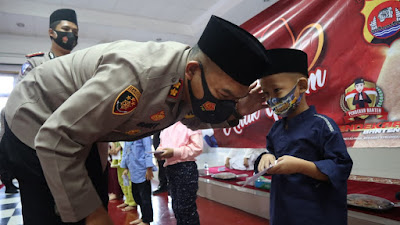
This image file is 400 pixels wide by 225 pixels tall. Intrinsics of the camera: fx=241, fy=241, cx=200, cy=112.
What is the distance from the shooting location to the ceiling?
3.96 metres

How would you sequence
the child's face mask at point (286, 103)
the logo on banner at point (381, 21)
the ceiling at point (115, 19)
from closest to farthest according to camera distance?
the child's face mask at point (286, 103), the logo on banner at point (381, 21), the ceiling at point (115, 19)

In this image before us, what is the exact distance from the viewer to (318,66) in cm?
211

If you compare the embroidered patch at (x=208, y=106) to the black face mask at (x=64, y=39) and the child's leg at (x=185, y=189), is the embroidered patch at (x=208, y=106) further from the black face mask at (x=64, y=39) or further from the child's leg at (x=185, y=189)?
the black face mask at (x=64, y=39)

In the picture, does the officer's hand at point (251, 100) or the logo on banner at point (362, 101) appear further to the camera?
the logo on banner at point (362, 101)

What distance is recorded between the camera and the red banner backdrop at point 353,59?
5.41ft

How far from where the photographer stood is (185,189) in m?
2.02

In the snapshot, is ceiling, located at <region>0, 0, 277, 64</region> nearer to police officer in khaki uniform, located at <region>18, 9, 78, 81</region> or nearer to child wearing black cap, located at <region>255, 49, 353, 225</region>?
police officer in khaki uniform, located at <region>18, 9, 78, 81</region>

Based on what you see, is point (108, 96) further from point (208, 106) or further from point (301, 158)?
point (301, 158)

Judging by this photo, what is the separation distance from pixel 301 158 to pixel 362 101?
3.35ft

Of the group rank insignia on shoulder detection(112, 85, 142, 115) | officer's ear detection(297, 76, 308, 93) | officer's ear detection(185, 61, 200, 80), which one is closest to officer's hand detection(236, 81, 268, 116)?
officer's ear detection(297, 76, 308, 93)

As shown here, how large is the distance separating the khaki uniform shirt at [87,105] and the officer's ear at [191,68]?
0.02m

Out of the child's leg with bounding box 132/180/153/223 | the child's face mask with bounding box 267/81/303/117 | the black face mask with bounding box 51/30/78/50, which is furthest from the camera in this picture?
the child's leg with bounding box 132/180/153/223

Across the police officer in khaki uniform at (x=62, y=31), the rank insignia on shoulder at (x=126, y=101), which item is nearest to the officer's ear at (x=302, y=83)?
the rank insignia on shoulder at (x=126, y=101)

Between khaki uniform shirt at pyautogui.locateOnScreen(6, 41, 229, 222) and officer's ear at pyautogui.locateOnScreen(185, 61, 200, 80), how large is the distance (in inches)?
1.0
